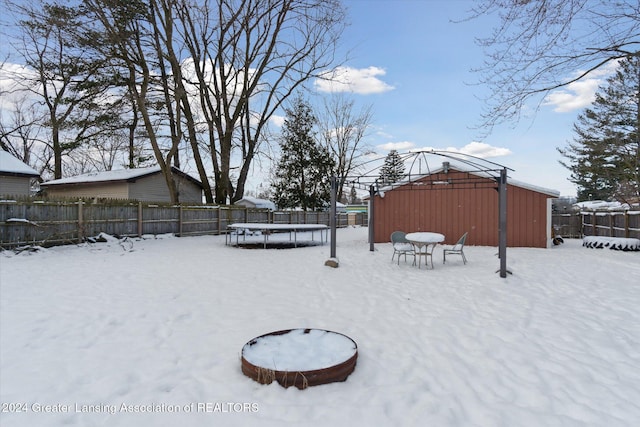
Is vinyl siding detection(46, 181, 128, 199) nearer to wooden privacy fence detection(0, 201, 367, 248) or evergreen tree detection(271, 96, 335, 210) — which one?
wooden privacy fence detection(0, 201, 367, 248)

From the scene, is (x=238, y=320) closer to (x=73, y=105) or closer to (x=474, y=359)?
(x=474, y=359)

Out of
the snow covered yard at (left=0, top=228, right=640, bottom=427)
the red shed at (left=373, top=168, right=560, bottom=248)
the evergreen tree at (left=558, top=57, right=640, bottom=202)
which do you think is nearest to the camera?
the snow covered yard at (left=0, top=228, right=640, bottom=427)

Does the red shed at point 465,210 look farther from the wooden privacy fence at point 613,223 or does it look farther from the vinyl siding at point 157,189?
the vinyl siding at point 157,189

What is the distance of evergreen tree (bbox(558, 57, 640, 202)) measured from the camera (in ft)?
57.1

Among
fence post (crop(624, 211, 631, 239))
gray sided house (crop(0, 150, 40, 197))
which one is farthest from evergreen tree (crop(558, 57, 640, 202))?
gray sided house (crop(0, 150, 40, 197))

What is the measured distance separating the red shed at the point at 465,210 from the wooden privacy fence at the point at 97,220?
7776 mm

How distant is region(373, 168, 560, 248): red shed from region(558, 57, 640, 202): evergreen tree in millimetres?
9393

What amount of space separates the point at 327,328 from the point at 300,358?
3.45 ft

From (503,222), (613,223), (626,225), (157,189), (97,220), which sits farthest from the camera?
(157,189)

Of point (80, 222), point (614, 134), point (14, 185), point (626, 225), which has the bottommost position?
point (626, 225)

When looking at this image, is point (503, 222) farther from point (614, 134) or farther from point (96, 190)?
point (96, 190)

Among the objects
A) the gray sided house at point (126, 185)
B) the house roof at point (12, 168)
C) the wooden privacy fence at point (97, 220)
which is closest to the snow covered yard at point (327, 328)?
the wooden privacy fence at point (97, 220)

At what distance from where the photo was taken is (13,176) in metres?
16.0

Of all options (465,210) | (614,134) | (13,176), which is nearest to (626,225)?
(465,210)
